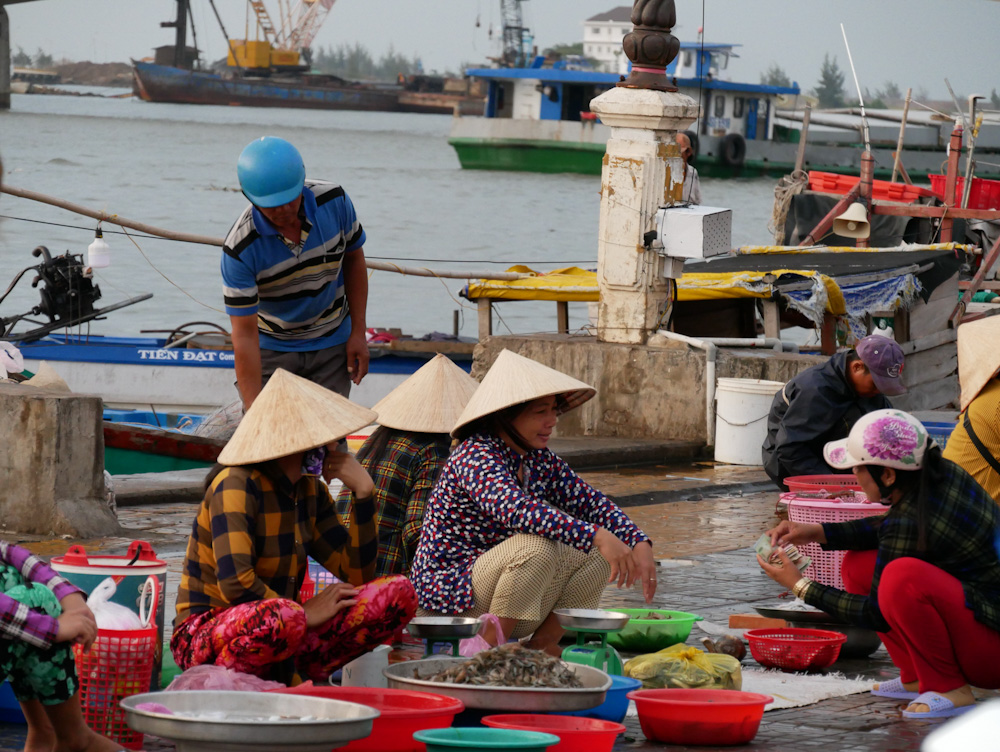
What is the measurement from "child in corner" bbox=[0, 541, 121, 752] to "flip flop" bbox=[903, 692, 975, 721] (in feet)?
7.89

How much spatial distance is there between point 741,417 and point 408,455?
16.7 ft

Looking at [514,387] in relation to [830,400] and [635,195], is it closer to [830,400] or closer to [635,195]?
[830,400]

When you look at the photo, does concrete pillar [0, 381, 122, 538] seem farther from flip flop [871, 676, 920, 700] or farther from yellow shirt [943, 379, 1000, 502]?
yellow shirt [943, 379, 1000, 502]

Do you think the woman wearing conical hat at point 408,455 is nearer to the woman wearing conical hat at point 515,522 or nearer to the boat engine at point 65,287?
the woman wearing conical hat at point 515,522

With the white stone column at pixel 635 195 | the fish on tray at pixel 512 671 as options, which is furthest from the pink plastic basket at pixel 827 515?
the white stone column at pixel 635 195

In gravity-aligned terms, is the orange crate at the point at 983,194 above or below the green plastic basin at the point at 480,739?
above

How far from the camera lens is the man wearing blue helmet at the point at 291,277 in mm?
5559

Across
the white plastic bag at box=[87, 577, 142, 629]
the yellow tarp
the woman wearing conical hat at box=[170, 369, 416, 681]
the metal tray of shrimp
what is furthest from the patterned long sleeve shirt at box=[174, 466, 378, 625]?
the yellow tarp

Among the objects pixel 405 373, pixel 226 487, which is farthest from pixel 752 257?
pixel 226 487

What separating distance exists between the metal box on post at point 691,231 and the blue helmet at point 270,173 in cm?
515

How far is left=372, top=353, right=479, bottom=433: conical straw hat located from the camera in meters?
5.58

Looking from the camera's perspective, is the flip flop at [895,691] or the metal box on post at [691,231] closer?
the flip flop at [895,691]

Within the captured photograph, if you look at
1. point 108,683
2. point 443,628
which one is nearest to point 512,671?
point 443,628

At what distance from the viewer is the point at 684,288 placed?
1140 centimetres
